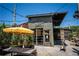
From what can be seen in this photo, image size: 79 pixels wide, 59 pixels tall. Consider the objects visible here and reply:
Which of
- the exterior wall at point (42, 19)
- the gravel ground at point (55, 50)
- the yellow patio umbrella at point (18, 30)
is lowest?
the gravel ground at point (55, 50)

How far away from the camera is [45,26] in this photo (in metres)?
2.36

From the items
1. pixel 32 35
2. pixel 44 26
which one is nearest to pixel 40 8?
pixel 44 26

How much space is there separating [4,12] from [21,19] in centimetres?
27

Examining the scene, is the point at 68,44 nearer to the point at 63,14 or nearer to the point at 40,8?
the point at 63,14

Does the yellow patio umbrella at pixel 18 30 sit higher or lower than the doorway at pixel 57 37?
higher

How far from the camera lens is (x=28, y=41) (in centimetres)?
234

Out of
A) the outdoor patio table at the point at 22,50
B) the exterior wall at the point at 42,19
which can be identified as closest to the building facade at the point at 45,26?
the exterior wall at the point at 42,19

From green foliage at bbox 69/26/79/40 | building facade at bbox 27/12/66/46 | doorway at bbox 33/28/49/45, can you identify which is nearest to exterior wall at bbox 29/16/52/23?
building facade at bbox 27/12/66/46

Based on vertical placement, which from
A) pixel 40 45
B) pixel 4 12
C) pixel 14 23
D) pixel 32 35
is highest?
pixel 4 12

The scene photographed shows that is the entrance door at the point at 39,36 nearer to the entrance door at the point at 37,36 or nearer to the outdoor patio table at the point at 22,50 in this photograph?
the entrance door at the point at 37,36

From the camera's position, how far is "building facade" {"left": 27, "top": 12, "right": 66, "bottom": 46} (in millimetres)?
2352

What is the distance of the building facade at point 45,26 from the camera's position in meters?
2.35

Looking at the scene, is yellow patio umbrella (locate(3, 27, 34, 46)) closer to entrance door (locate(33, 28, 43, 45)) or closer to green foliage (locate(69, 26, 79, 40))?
entrance door (locate(33, 28, 43, 45))

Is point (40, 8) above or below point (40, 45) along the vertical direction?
above
